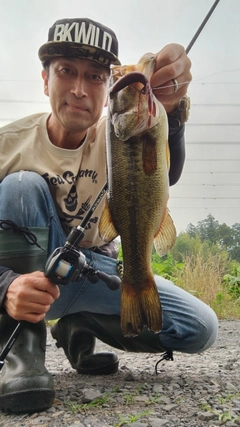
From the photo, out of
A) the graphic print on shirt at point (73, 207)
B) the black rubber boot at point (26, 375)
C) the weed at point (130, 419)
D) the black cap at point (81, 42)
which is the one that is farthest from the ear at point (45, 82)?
the weed at point (130, 419)

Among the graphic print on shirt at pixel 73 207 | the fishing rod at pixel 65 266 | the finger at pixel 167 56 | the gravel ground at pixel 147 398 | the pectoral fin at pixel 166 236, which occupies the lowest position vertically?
the gravel ground at pixel 147 398

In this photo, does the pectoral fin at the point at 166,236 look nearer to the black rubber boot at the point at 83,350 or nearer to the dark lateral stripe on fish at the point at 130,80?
the dark lateral stripe on fish at the point at 130,80

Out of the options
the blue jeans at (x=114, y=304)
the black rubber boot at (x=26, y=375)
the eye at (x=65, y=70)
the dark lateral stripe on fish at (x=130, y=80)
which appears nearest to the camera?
the dark lateral stripe on fish at (x=130, y=80)

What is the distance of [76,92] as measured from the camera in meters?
2.80

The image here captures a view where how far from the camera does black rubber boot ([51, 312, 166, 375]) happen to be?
115 inches

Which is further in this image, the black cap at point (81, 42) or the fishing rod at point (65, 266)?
the black cap at point (81, 42)

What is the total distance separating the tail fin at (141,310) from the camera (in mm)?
2082

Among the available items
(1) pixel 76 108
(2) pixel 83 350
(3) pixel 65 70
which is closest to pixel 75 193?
(1) pixel 76 108

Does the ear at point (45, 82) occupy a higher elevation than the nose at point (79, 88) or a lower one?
higher

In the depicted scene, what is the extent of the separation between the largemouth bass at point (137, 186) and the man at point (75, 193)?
518 millimetres

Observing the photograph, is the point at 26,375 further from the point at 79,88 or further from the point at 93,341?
the point at 79,88

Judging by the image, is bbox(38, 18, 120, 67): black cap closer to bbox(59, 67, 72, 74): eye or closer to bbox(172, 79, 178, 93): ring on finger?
bbox(59, 67, 72, 74): eye

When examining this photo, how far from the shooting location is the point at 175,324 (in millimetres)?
2842

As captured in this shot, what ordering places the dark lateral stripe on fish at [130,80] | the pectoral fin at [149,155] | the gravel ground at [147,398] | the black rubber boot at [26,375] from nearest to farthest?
the dark lateral stripe on fish at [130,80]
the pectoral fin at [149,155]
the gravel ground at [147,398]
the black rubber boot at [26,375]
